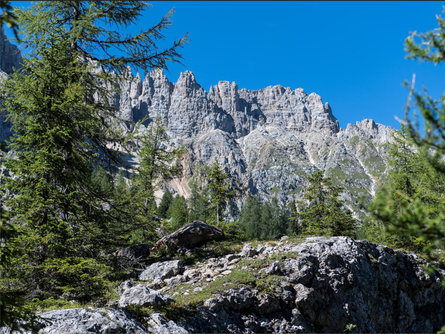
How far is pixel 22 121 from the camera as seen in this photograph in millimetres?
8422

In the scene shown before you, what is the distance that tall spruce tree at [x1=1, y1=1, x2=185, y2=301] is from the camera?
295 inches

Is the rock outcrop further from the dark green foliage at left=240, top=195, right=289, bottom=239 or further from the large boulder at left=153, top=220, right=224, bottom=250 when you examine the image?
the dark green foliage at left=240, top=195, right=289, bottom=239

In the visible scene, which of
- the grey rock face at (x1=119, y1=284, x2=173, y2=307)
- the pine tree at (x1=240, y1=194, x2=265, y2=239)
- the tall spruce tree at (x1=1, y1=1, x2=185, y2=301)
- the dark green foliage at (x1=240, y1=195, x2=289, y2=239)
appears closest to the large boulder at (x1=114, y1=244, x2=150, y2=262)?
the tall spruce tree at (x1=1, y1=1, x2=185, y2=301)

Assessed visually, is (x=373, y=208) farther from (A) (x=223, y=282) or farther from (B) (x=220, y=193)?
(B) (x=220, y=193)

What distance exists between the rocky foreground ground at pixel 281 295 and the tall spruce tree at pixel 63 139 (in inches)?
62.9

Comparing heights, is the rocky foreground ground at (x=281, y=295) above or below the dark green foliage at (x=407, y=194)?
below

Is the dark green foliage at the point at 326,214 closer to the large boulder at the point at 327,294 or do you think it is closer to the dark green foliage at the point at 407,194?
the dark green foliage at the point at 407,194

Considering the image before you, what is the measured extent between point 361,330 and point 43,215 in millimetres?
12667

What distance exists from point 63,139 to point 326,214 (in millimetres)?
A: 23787

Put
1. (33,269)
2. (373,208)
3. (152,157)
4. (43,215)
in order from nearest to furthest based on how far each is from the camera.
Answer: (373,208) → (33,269) → (43,215) → (152,157)

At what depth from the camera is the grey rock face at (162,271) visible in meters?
12.2

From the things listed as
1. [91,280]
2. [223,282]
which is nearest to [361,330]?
[223,282]

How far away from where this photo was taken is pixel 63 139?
8.55 meters

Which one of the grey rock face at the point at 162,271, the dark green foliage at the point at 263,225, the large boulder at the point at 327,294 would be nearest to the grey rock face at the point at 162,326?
the large boulder at the point at 327,294
